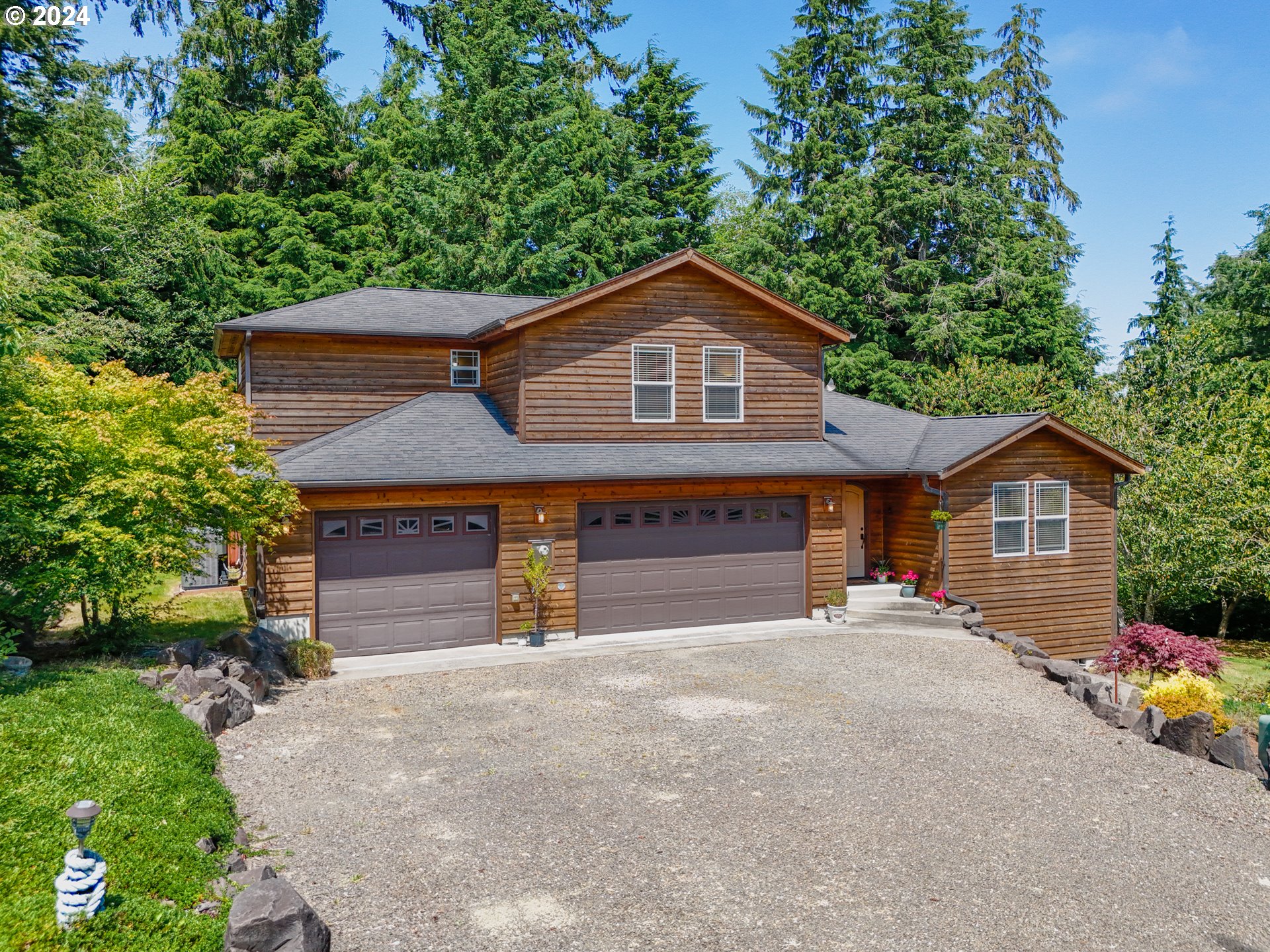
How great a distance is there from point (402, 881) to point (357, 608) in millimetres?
7974

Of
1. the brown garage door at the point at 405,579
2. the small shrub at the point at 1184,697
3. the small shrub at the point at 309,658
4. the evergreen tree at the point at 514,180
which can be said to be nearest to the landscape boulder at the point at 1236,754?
the small shrub at the point at 1184,697

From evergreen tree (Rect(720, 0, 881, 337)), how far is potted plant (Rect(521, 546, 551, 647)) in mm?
19854

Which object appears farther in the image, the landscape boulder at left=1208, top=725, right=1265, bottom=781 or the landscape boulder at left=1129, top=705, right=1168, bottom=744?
the landscape boulder at left=1129, top=705, right=1168, bottom=744

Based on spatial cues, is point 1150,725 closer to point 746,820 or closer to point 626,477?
point 746,820

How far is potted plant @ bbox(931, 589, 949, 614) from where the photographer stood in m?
16.3

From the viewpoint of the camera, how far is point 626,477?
47.8 feet

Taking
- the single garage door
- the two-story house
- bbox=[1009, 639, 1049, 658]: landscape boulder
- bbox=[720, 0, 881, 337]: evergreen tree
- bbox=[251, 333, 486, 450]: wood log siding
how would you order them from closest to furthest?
1. bbox=[1009, 639, 1049, 658]: landscape boulder
2. the two-story house
3. the single garage door
4. bbox=[251, 333, 486, 450]: wood log siding
5. bbox=[720, 0, 881, 337]: evergreen tree

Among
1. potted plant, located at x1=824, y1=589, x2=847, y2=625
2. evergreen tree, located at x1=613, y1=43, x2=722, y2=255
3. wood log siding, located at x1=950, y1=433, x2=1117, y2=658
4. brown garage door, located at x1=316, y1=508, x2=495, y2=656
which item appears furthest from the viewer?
evergreen tree, located at x1=613, y1=43, x2=722, y2=255

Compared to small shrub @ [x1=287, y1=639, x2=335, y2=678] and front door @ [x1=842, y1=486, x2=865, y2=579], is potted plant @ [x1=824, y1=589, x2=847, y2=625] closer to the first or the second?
front door @ [x1=842, y1=486, x2=865, y2=579]

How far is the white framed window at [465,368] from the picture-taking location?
17188 millimetres

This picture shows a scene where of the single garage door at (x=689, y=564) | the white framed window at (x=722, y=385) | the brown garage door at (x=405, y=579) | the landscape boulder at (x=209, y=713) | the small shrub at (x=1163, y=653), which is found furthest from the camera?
the white framed window at (x=722, y=385)

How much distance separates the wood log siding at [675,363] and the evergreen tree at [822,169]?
15.2m

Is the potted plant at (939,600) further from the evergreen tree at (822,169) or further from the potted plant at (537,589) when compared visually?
the evergreen tree at (822,169)

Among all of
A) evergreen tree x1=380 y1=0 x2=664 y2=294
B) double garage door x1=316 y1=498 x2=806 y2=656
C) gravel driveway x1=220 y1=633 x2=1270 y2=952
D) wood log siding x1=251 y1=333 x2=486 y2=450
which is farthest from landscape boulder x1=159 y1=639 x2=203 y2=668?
evergreen tree x1=380 y1=0 x2=664 y2=294
